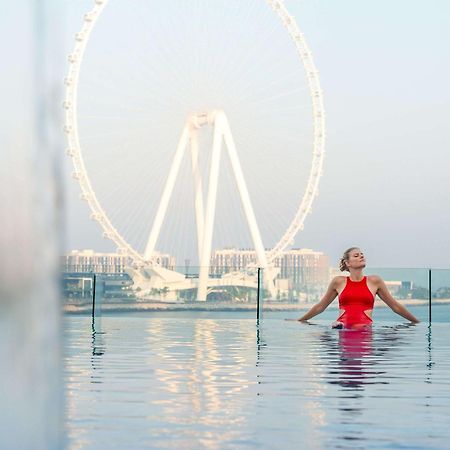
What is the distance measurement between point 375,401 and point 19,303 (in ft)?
5.46

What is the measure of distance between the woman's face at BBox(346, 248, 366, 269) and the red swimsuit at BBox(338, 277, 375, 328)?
174 millimetres

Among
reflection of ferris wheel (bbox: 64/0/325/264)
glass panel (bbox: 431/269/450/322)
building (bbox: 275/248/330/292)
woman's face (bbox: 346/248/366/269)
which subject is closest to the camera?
woman's face (bbox: 346/248/366/269)

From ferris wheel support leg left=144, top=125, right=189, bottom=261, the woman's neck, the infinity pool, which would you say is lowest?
the infinity pool

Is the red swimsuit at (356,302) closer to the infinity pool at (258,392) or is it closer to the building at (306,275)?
the infinity pool at (258,392)

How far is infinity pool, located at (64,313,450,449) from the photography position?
3803mm

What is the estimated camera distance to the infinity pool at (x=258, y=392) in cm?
380

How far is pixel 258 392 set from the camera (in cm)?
523

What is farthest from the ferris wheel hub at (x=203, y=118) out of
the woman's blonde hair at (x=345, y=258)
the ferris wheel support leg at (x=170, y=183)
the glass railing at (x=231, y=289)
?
the woman's blonde hair at (x=345, y=258)

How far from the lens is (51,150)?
3.95 metres

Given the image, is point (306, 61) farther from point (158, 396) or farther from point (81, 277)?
point (158, 396)

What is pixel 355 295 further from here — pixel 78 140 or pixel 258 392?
pixel 78 140

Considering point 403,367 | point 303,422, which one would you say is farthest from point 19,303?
point 403,367

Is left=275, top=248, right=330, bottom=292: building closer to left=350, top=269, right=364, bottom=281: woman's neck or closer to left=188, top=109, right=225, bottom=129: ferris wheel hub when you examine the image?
left=350, top=269, right=364, bottom=281: woman's neck

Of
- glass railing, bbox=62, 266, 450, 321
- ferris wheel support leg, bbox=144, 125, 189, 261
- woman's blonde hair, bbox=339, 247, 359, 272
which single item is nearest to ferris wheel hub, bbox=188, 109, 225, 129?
ferris wheel support leg, bbox=144, 125, 189, 261
